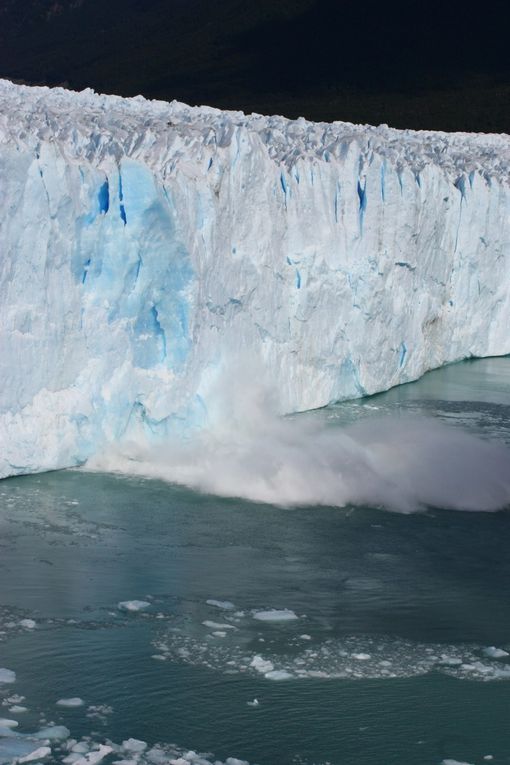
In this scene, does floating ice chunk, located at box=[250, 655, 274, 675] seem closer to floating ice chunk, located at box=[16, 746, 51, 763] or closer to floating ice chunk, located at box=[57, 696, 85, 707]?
floating ice chunk, located at box=[57, 696, 85, 707]

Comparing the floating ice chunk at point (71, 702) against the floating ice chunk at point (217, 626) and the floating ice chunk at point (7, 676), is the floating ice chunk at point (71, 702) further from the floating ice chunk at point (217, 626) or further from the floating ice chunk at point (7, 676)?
the floating ice chunk at point (217, 626)

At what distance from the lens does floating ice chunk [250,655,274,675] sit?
551 centimetres

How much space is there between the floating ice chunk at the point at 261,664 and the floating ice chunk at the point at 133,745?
0.82 m

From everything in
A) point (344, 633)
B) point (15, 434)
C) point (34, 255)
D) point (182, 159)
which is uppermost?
point (182, 159)

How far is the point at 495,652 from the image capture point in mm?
5820

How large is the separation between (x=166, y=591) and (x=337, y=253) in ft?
17.2

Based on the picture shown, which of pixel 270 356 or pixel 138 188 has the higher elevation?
pixel 138 188

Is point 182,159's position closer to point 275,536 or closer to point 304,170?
point 304,170

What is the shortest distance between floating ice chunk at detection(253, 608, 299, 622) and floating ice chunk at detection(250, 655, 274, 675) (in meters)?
0.47

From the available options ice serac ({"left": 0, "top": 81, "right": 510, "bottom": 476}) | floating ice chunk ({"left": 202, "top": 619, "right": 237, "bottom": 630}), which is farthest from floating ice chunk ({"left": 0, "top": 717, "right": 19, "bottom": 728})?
ice serac ({"left": 0, "top": 81, "right": 510, "bottom": 476})

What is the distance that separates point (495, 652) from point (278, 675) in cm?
109

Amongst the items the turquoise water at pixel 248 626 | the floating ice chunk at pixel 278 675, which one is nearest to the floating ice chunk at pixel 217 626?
the turquoise water at pixel 248 626

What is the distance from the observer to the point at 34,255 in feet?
26.2

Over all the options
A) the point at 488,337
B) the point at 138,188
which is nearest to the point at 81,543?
the point at 138,188
